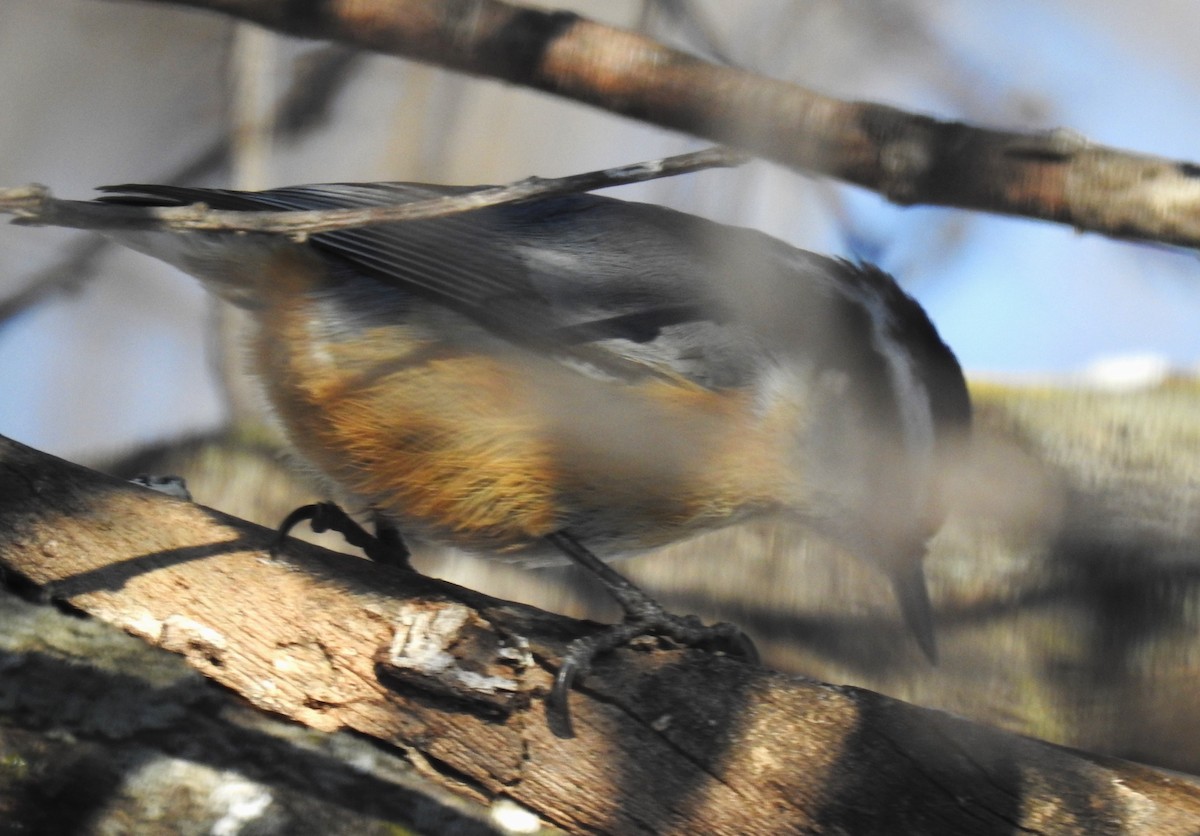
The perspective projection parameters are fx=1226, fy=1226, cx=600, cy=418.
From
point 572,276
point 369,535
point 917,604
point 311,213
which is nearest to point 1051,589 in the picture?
point 917,604

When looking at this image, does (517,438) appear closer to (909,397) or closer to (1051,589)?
(909,397)

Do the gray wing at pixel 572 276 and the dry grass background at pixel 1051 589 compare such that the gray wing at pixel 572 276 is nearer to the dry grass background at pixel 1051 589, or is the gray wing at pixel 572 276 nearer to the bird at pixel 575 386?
the bird at pixel 575 386

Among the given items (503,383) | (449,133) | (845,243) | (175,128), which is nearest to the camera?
(845,243)

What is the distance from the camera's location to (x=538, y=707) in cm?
136

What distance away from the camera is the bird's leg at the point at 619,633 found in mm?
1362

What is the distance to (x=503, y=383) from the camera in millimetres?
1614

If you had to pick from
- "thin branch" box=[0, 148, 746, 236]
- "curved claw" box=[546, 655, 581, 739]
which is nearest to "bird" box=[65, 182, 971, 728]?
"curved claw" box=[546, 655, 581, 739]

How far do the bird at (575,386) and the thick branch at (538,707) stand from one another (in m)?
0.16

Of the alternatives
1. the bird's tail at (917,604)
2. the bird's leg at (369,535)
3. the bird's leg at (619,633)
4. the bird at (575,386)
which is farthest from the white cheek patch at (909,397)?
the bird's leg at (369,535)

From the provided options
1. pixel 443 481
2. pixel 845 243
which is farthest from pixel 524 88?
pixel 845 243

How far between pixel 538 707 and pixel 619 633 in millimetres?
157

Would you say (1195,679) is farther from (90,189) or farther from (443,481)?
(90,189)

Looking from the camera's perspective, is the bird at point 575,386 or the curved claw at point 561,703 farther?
the bird at point 575,386

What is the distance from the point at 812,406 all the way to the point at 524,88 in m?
0.63
